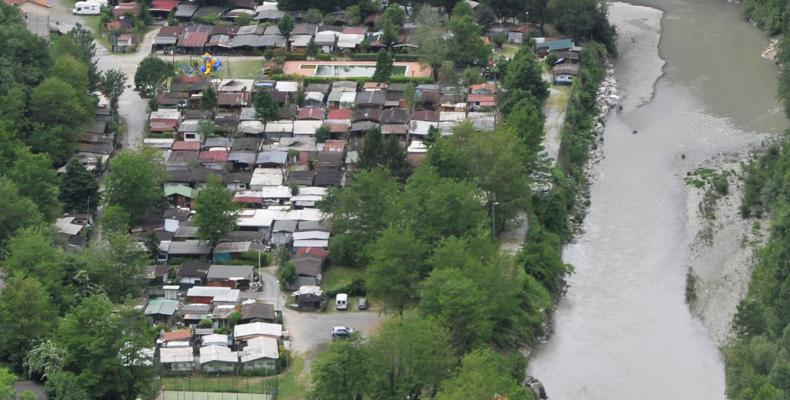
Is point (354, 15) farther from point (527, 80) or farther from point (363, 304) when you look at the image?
point (363, 304)

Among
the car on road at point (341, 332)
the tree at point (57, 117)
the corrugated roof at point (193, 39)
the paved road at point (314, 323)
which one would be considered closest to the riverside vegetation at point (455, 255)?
the paved road at point (314, 323)

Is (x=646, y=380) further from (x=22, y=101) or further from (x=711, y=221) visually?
(x=22, y=101)

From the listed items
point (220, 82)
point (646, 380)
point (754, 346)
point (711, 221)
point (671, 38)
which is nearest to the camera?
point (754, 346)

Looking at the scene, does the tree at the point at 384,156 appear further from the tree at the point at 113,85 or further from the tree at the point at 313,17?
the tree at the point at 313,17

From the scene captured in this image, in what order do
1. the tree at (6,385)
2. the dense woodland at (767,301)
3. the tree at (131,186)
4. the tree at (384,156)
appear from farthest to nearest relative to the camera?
the tree at (384,156)
the tree at (131,186)
the dense woodland at (767,301)
the tree at (6,385)

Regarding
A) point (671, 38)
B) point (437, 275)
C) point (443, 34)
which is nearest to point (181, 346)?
point (437, 275)
